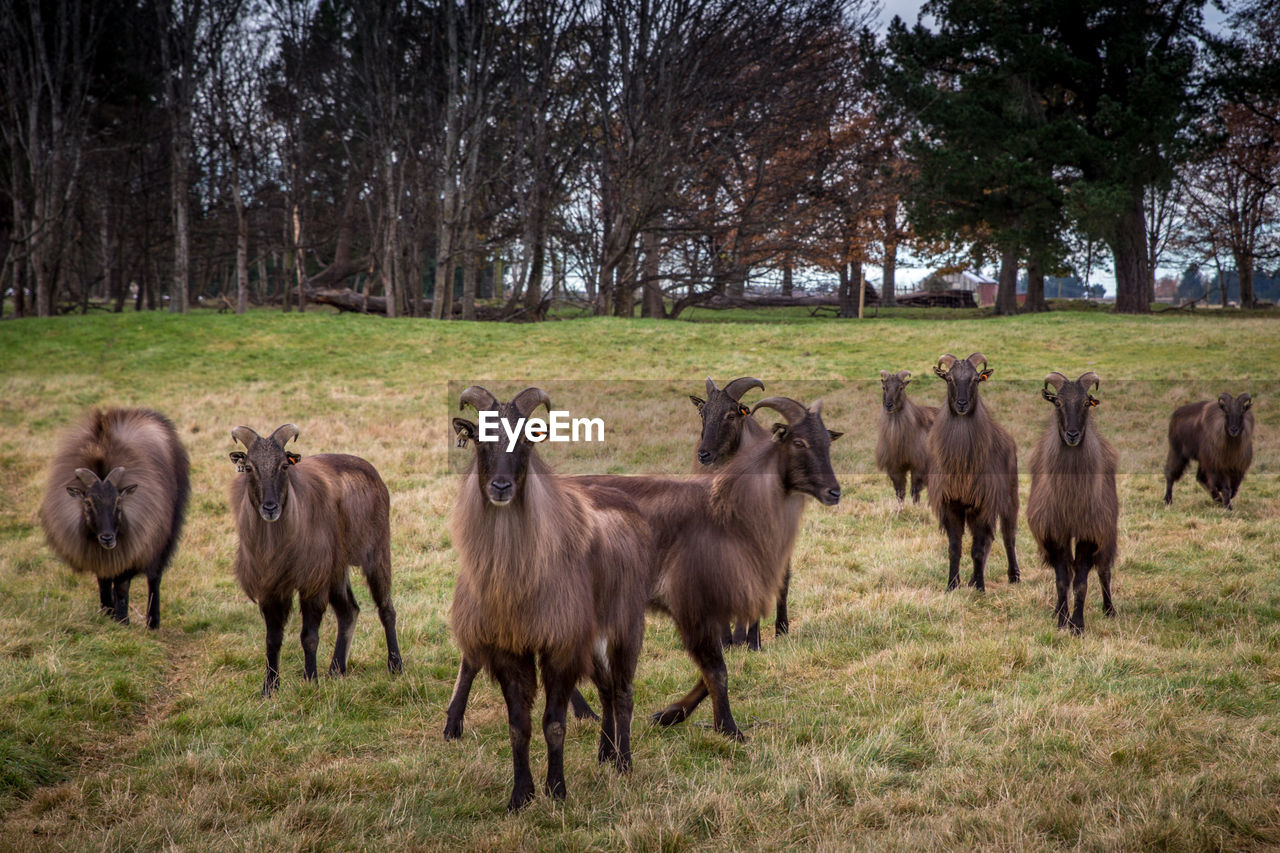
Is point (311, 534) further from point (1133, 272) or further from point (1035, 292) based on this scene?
point (1035, 292)

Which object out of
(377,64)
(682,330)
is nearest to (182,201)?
(377,64)

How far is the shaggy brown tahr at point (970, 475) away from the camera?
9.18 metres

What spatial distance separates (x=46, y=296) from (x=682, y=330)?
22163 mm

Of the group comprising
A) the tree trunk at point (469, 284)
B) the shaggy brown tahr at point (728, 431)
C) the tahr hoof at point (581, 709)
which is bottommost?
the tahr hoof at point (581, 709)

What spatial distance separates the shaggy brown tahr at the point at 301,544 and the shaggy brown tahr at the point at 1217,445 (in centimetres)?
1109

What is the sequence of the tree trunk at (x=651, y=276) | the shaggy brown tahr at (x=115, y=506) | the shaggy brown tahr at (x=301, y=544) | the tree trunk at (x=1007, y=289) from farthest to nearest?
the tree trunk at (x=1007, y=289) < the tree trunk at (x=651, y=276) < the shaggy brown tahr at (x=115, y=506) < the shaggy brown tahr at (x=301, y=544)

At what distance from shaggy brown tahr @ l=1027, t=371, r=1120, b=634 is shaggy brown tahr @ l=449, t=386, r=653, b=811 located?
454cm

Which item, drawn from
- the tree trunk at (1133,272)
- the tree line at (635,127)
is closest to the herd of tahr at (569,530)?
the tree line at (635,127)

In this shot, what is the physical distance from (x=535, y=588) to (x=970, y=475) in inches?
242

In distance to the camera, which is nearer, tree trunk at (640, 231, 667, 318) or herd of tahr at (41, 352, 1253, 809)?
herd of tahr at (41, 352, 1253, 809)

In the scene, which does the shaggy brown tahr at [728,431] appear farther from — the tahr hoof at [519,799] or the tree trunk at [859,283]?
the tree trunk at [859,283]

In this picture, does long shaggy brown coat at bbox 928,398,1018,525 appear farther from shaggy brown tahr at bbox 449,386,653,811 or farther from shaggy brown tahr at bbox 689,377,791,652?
shaggy brown tahr at bbox 449,386,653,811

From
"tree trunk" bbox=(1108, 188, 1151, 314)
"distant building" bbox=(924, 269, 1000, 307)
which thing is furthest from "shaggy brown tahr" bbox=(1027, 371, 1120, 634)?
"distant building" bbox=(924, 269, 1000, 307)

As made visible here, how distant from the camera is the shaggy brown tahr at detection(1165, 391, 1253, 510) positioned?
12.1m
